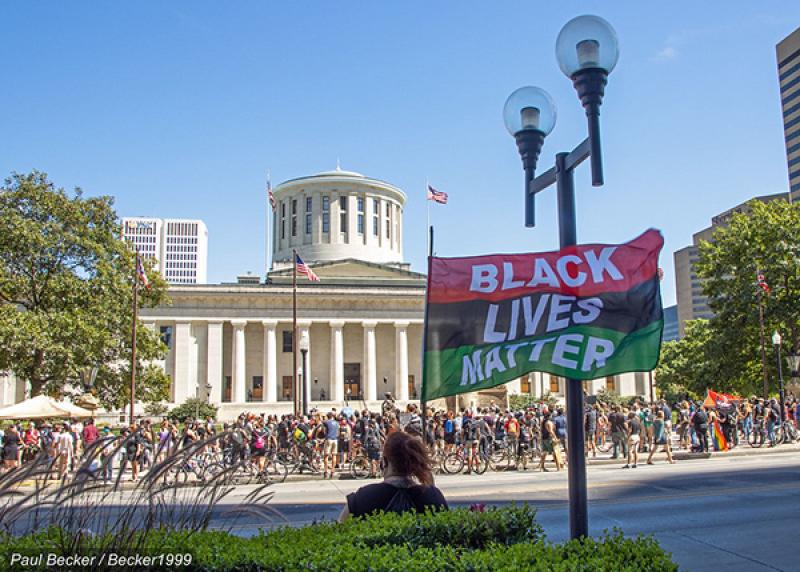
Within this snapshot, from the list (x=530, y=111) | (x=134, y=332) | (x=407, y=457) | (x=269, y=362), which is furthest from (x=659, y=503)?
(x=269, y=362)

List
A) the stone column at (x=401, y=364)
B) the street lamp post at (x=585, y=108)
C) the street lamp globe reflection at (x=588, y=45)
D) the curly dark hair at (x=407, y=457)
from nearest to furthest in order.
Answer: the curly dark hair at (x=407, y=457) < the street lamp post at (x=585, y=108) < the street lamp globe reflection at (x=588, y=45) < the stone column at (x=401, y=364)

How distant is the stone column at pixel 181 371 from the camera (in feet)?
211

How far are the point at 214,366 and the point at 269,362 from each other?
5.47 meters

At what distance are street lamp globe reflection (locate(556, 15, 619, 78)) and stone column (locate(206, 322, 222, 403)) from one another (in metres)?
62.8

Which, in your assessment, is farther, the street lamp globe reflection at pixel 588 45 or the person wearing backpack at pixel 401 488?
the street lamp globe reflection at pixel 588 45

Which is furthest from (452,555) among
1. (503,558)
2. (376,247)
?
(376,247)

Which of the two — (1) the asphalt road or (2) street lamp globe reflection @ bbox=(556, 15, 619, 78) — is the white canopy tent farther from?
(2) street lamp globe reflection @ bbox=(556, 15, 619, 78)

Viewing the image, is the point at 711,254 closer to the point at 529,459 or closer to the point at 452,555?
the point at 529,459

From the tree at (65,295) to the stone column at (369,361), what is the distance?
116 feet

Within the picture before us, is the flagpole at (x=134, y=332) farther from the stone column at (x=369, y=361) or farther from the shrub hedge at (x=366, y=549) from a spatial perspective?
the stone column at (x=369, y=361)

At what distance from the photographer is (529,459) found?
24844 millimetres

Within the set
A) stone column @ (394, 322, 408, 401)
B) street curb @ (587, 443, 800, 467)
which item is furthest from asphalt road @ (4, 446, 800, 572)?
stone column @ (394, 322, 408, 401)

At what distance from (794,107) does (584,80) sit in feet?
420

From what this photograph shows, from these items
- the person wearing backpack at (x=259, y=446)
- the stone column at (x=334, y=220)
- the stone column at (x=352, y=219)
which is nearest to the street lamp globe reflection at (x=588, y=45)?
the person wearing backpack at (x=259, y=446)
